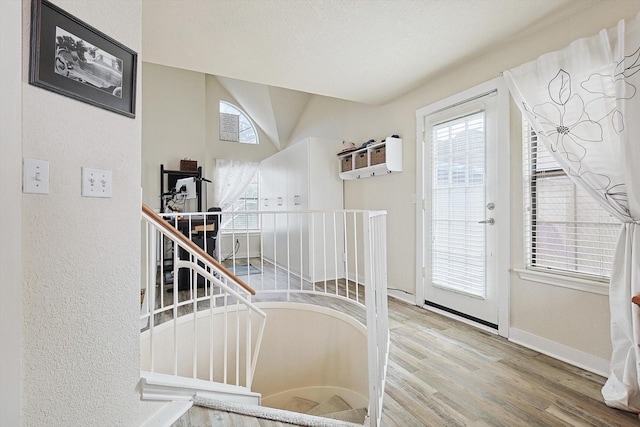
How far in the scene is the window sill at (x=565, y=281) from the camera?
1794mm

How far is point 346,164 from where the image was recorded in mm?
3916

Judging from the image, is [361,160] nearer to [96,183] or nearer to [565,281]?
[565,281]

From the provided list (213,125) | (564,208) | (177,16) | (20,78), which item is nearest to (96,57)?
(20,78)

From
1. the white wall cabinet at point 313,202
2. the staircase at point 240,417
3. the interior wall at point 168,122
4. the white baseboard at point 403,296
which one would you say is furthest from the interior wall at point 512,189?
the interior wall at point 168,122

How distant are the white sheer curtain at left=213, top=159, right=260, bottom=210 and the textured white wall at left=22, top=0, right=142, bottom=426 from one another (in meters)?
4.46

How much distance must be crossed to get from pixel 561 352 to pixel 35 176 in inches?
120

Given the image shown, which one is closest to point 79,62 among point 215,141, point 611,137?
point 611,137

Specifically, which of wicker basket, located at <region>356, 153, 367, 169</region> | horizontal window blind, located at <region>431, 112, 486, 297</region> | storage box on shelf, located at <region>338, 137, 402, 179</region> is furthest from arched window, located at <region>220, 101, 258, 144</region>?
horizontal window blind, located at <region>431, 112, 486, 297</region>

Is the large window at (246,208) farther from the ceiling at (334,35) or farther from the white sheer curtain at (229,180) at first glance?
the ceiling at (334,35)

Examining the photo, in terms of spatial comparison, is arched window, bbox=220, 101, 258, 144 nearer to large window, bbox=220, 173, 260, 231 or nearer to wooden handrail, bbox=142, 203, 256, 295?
large window, bbox=220, 173, 260, 231

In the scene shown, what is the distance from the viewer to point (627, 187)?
1.58m

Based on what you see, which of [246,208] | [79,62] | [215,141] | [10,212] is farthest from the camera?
[246,208]

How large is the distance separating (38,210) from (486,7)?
262 cm

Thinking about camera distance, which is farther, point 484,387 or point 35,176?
point 484,387
